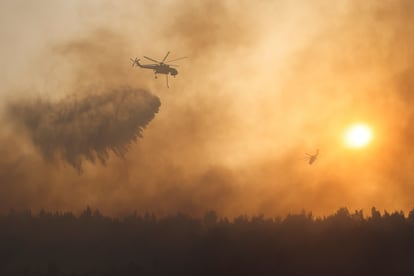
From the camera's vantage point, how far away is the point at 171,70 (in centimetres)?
18938

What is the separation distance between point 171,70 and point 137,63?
13698mm

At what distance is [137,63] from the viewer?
197 metres
